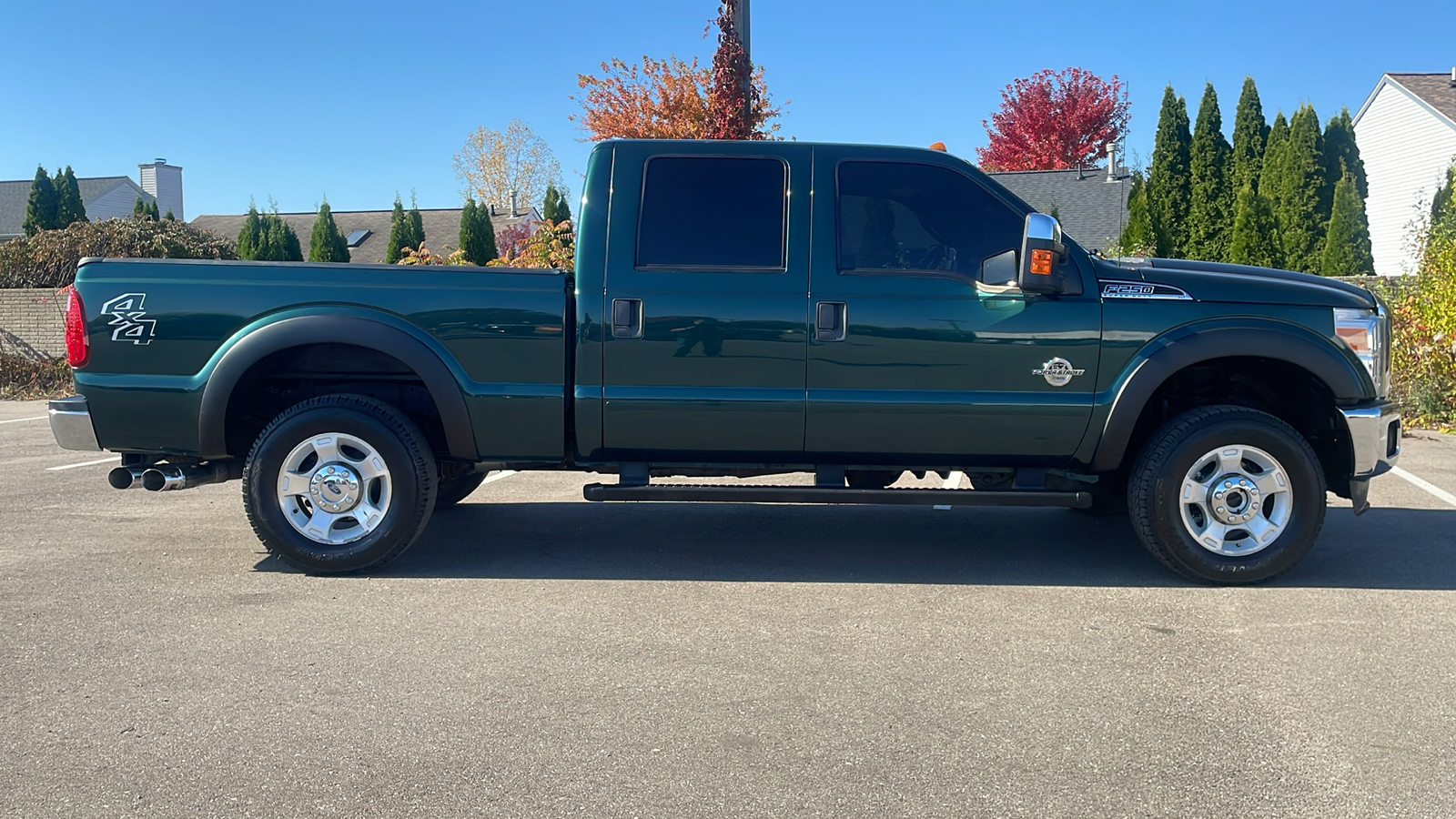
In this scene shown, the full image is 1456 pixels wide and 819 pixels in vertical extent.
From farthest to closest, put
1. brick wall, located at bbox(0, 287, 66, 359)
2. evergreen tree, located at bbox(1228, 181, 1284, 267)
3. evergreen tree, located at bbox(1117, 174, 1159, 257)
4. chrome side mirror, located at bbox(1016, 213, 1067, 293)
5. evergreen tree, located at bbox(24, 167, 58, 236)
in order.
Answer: evergreen tree, located at bbox(24, 167, 58, 236) → evergreen tree, located at bbox(1117, 174, 1159, 257) → evergreen tree, located at bbox(1228, 181, 1284, 267) → brick wall, located at bbox(0, 287, 66, 359) → chrome side mirror, located at bbox(1016, 213, 1067, 293)

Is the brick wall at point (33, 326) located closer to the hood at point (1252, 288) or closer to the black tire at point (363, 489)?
the black tire at point (363, 489)

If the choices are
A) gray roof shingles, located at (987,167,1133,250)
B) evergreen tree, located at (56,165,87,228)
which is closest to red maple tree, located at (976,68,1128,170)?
gray roof shingles, located at (987,167,1133,250)

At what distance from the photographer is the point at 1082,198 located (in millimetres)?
34312

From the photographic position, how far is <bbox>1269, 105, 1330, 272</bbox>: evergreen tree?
2316 centimetres

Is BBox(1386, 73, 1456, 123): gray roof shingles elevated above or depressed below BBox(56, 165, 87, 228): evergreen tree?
above

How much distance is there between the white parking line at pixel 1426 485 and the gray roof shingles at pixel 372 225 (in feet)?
121

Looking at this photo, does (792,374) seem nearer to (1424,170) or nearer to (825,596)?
(825,596)

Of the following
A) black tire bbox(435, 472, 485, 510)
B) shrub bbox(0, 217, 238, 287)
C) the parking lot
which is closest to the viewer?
the parking lot

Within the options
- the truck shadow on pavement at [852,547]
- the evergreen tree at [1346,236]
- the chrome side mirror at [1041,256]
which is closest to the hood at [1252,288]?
the chrome side mirror at [1041,256]

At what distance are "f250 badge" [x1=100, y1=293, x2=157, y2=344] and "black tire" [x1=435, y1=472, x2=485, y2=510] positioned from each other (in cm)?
194

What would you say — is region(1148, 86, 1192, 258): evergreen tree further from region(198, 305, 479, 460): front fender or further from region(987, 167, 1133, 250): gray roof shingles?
region(198, 305, 479, 460): front fender

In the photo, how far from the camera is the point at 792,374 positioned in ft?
17.7

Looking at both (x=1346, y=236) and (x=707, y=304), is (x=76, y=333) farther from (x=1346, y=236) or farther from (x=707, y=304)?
(x=1346, y=236)

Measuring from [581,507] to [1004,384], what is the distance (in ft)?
10.3
